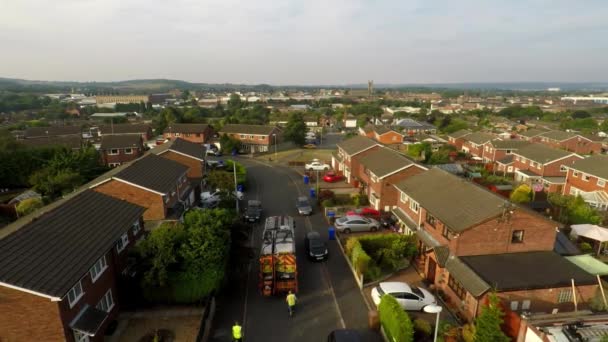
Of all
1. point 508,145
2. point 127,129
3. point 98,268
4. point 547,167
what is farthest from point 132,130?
point 547,167

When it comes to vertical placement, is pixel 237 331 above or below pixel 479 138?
below

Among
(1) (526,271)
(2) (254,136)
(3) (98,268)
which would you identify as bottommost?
(1) (526,271)

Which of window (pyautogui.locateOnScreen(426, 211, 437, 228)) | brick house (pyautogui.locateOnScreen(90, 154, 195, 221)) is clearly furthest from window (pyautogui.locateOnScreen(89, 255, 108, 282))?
window (pyautogui.locateOnScreen(426, 211, 437, 228))

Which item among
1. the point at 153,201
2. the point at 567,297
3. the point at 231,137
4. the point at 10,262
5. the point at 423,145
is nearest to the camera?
the point at 10,262

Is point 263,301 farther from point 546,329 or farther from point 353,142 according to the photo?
point 353,142

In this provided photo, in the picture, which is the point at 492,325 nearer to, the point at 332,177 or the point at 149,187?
the point at 149,187

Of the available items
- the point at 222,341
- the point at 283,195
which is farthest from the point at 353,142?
the point at 222,341

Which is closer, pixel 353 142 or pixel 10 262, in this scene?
pixel 10 262
